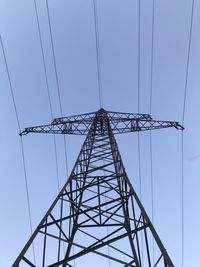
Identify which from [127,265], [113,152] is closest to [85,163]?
[113,152]

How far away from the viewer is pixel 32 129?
12.5m

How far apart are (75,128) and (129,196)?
6938mm

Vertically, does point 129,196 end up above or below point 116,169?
below

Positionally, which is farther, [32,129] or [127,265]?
[32,129]

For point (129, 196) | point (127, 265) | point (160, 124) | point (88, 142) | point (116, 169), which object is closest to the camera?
point (127, 265)

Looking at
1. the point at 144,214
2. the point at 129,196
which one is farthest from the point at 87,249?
the point at 129,196

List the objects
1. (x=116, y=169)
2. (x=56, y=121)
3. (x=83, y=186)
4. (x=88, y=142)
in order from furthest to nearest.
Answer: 1. (x=56, y=121)
2. (x=88, y=142)
3. (x=116, y=169)
4. (x=83, y=186)

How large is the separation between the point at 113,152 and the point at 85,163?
40.1 inches

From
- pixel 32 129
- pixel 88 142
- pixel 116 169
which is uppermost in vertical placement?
pixel 32 129

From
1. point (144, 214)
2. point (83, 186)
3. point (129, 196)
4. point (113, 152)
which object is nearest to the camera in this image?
point (144, 214)

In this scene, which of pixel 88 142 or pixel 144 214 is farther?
pixel 88 142

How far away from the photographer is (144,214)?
4727 mm

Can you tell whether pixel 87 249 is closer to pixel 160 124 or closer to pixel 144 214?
pixel 144 214

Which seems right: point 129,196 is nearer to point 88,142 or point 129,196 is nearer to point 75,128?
point 88,142
